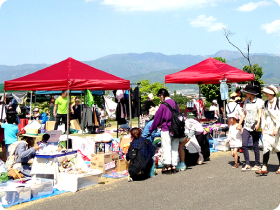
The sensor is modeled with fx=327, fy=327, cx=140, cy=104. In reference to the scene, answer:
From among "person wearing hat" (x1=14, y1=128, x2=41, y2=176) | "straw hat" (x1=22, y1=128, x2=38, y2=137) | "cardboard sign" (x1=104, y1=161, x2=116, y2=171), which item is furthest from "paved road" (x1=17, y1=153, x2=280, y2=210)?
"straw hat" (x1=22, y1=128, x2=38, y2=137)

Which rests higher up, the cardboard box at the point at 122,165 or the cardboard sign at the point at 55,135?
the cardboard sign at the point at 55,135

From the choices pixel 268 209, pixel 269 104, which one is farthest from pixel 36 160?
pixel 269 104

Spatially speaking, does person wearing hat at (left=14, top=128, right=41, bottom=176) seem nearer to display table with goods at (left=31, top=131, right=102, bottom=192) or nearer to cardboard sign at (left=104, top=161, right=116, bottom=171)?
display table with goods at (left=31, top=131, right=102, bottom=192)

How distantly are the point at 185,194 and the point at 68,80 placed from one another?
4106 millimetres

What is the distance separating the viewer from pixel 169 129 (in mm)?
A: 6922

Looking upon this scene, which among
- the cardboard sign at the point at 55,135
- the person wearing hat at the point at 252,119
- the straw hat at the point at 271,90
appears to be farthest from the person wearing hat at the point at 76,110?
the straw hat at the point at 271,90

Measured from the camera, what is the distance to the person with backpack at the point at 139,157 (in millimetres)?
6512

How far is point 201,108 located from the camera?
533 inches

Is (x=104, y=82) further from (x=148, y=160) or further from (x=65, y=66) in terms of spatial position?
(x=148, y=160)

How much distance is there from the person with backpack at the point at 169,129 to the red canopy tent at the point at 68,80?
2172 millimetres

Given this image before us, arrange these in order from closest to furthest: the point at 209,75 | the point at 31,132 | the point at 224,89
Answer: the point at 31,132 → the point at 224,89 → the point at 209,75

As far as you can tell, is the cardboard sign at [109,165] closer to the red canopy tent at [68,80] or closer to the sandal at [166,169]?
the sandal at [166,169]

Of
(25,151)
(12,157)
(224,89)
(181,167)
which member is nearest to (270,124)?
(181,167)

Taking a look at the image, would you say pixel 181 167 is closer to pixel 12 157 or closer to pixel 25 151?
pixel 25 151
